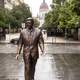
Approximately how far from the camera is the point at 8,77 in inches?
546

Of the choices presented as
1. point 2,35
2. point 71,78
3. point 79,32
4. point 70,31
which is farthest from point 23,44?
point 70,31

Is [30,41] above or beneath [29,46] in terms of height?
above

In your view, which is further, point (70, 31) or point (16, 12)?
point (16, 12)

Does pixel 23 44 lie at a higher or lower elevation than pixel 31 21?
lower

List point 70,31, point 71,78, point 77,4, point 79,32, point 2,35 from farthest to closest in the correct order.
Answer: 1. point 70,31
2. point 2,35
3. point 79,32
4. point 77,4
5. point 71,78

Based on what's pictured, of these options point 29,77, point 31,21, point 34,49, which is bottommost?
point 29,77

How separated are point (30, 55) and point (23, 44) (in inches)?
16.0

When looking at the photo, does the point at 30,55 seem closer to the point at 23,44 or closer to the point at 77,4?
the point at 23,44

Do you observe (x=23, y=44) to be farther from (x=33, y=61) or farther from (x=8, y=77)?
(x=8, y=77)

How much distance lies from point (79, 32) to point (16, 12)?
59.8 meters

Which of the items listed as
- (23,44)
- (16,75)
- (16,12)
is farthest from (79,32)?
(16,12)

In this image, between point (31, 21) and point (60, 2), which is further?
point (60, 2)

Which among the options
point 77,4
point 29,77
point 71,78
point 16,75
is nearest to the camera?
point 29,77

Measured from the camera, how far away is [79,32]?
186ft
